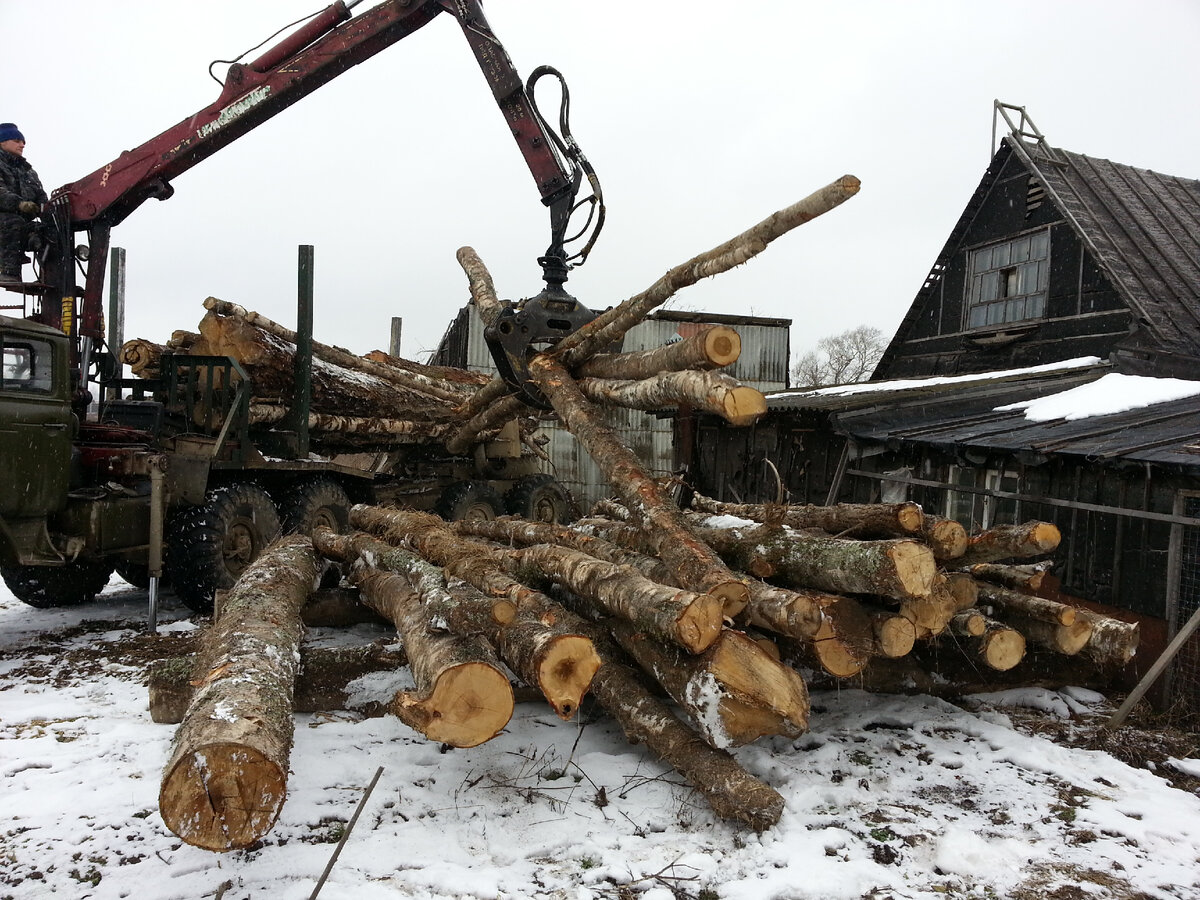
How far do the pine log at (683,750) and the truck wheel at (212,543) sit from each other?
424 centimetres

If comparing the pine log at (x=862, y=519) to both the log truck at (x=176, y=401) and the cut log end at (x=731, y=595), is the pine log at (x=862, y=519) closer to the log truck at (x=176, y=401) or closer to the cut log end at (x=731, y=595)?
the cut log end at (x=731, y=595)

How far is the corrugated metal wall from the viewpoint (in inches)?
768

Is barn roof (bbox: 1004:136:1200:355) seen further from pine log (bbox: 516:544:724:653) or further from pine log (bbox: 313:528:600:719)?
pine log (bbox: 313:528:600:719)

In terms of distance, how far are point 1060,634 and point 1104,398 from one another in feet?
14.9

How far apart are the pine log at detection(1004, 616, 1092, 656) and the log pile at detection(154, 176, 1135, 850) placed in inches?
0.5

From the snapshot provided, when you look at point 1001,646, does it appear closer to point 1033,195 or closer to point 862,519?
point 862,519

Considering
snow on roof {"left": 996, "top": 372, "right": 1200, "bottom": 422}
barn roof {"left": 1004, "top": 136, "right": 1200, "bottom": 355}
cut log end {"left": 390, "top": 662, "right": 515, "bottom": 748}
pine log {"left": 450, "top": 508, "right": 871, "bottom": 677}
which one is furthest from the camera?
barn roof {"left": 1004, "top": 136, "right": 1200, "bottom": 355}

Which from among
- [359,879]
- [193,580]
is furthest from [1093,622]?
[193,580]

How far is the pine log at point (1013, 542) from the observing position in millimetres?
4797

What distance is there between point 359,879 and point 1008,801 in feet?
10.8

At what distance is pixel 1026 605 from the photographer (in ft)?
17.4

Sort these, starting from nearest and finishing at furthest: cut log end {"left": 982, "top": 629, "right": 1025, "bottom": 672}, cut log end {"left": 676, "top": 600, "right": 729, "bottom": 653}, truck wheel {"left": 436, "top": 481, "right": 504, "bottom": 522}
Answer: cut log end {"left": 676, "top": 600, "right": 729, "bottom": 653} → cut log end {"left": 982, "top": 629, "right": 1025, "bottom": 672} → truck wheel {"left": 436, "top": 481, "right": 504, "bottom": 522}

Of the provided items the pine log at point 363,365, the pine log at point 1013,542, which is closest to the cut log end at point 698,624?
the pine log at point 1013,542

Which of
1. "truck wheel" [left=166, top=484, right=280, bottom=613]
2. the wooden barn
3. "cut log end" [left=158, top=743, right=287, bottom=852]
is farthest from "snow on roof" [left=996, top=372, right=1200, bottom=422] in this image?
"truck wheel" [left=166, top=484, right=280, bottom=613]
